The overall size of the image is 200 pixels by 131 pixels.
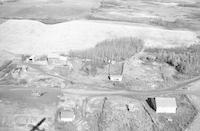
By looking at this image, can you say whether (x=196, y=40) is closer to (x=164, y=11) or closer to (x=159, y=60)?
(x=159, y=60)

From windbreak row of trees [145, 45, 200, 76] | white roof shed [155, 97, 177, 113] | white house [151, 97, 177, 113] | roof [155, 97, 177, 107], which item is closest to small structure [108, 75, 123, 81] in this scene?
roof [155, 97, 177, 107]

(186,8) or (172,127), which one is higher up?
(186,8)

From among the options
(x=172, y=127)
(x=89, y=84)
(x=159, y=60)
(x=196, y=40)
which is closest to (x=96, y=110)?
(x=89, y=84)

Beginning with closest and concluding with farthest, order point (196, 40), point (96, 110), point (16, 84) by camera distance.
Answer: point (96, 110)
point (16, 84)
point (196, 40)

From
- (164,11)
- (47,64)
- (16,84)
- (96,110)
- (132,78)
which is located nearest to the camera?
(96,110)

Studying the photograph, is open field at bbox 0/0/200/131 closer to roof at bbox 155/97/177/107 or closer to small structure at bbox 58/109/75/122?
small structure at bbox 58/109/75/122

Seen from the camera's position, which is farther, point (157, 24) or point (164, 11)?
point (164, 11)

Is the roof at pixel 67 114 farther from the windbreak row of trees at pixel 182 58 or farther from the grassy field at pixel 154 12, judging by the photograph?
the grassy field at pixel 154 12

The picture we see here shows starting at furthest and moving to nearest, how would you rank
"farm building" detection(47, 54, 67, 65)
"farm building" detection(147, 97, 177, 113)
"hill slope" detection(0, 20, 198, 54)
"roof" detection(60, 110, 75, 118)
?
"hill slope" detection(0, 20, 198, 54) < "farm building" detection(47, 54, 67, 65) < "farm building" detection(147, 97, 177, 113) < "roof" detection(60, 110, 75, 118)
